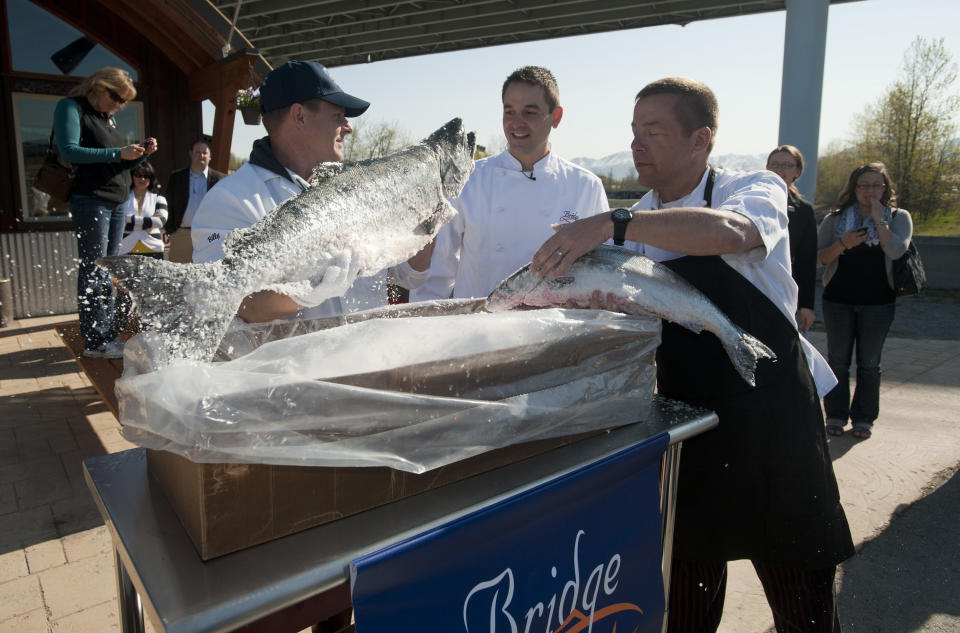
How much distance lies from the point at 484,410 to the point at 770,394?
0.98 m

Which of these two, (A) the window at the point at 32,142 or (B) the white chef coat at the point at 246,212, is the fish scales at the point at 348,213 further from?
(A) the window at the point at 32,142

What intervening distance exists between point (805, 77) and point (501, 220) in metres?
6.69

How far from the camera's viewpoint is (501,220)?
2.87 m

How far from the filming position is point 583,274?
1.69 metres

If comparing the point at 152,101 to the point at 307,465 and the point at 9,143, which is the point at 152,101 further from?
the point at 307,465

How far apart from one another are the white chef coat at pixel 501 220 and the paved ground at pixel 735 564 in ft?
6.20

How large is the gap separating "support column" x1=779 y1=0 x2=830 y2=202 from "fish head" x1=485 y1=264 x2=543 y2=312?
23.3 feet

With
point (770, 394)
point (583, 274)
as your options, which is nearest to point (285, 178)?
point (583, 274)

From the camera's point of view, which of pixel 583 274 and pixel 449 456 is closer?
pixel 449 456

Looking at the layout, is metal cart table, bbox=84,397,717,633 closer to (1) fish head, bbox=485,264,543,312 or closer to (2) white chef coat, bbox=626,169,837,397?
(1) fish head, bbox=485,264,543,312

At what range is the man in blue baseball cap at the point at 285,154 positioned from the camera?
1.89 metres

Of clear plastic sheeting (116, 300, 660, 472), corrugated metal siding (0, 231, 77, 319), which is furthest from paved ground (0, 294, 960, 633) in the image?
corrugated metal siding (0, 231, 77, 319)

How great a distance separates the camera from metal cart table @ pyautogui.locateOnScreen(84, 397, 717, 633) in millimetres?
1007

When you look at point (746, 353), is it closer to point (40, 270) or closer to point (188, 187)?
point (188, 187)
